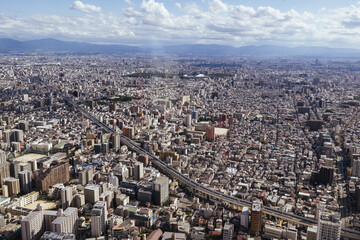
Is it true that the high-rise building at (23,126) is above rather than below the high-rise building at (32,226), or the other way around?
above

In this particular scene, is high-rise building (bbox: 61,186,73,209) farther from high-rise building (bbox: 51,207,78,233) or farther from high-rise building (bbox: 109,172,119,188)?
high-rise building (bbox: 109,172,119,188)

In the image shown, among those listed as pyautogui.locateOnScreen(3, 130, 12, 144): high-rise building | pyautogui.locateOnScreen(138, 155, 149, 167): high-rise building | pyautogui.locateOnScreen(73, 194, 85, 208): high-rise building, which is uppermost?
pyautogui.locateOnScreen(3, 130, 12, 144): high-rise building

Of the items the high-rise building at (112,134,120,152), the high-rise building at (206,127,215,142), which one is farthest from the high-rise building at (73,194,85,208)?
the high-rise building at (206,127,215,142)

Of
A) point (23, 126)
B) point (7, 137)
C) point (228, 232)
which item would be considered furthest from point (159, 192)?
point (23, 126)

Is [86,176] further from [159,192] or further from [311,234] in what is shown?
[311,234]

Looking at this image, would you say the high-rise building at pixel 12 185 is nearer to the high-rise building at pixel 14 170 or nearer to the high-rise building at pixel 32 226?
the high-rise building at pixel 14 170

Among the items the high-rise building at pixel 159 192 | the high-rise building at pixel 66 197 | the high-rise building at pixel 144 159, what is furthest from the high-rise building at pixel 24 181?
the high-rise building at pixel 159 192

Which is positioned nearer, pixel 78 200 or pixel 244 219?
pixel 244 219
